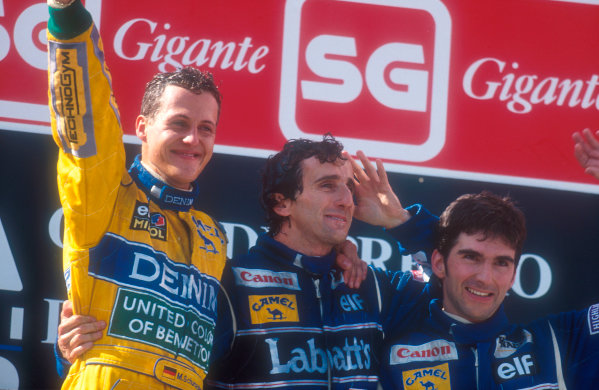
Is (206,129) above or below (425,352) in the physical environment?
above

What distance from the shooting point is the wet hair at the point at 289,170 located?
267 cm

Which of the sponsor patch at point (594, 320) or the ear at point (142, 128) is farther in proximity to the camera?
the sponsor patch at point (594, 320)

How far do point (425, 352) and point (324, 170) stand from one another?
68cm

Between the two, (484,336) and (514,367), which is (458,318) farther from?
(514,367)

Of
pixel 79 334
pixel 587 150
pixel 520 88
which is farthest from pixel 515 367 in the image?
pixel 520 88

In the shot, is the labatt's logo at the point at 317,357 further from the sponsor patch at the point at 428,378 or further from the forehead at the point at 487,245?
the forehead at the point at 487,245

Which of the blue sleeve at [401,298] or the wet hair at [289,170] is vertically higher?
the wet hair at [289,170]

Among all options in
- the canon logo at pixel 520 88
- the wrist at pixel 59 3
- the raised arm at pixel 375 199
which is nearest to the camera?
the wrist at pixel 59 3


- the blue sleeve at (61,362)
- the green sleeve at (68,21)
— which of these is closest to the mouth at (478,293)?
the blue sleeve at (61,362)

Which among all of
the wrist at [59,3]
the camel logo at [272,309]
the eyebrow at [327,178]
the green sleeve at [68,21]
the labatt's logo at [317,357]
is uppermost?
the wrist at [59,3]

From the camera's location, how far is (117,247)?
2.11 meters

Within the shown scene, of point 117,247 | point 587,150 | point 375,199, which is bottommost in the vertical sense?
point 117,247

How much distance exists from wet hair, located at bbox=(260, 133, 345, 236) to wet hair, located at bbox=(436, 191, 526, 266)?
426 mm

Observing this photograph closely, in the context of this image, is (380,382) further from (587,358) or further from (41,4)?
(41,4)
